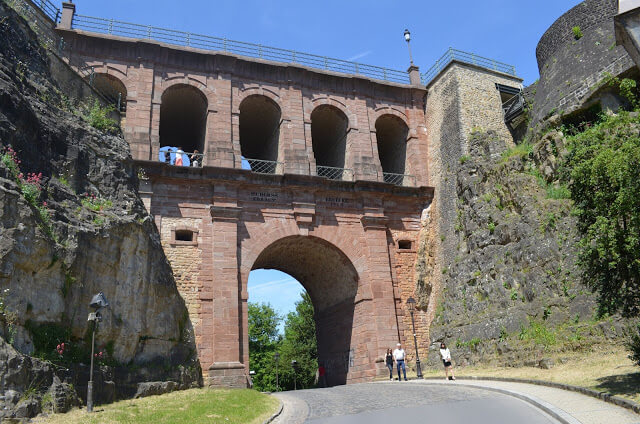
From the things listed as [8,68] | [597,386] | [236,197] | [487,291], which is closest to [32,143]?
[8,68]

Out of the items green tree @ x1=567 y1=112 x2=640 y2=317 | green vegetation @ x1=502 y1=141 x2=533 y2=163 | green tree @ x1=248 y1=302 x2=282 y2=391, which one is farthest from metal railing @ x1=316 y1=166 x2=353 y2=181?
green tree @ x1=248 y1=302 x2=282 y2=391

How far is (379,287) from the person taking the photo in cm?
2366

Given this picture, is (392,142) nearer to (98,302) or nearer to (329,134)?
(329,134)

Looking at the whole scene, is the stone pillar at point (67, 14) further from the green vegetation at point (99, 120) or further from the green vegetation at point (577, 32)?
the green vegetation at point (577, 32)

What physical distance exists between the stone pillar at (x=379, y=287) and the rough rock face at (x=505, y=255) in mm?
2375

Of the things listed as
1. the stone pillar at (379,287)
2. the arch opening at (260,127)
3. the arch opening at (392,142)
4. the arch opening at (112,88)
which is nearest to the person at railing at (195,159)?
the arch opening at (260,127)

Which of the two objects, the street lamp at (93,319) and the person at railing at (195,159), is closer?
the street lamp at (93,319)

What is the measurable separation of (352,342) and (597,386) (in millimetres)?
14319

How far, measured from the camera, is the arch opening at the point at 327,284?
2445 centimetres

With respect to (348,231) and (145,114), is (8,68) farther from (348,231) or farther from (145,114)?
(348,231)

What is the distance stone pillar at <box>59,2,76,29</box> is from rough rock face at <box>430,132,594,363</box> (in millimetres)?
20119

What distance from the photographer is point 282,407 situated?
46.2 ft

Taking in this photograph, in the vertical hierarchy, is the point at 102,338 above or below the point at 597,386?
above

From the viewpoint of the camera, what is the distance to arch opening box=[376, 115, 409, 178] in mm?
28844
